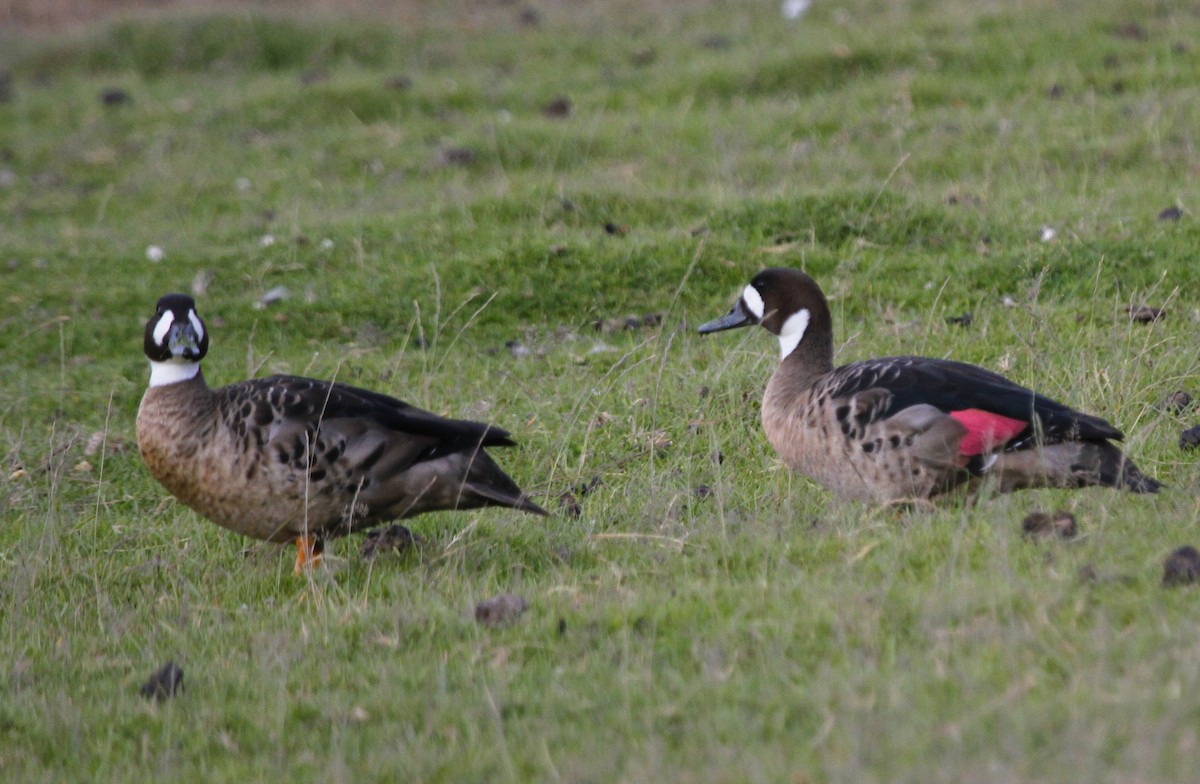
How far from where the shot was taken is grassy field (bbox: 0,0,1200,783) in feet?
12.9

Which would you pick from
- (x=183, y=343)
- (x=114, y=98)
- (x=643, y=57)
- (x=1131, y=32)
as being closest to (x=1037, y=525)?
(x=183, y=343)

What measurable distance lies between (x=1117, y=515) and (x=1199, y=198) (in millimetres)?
4945

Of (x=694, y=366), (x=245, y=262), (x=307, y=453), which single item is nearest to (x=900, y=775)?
(x=307, y=453)

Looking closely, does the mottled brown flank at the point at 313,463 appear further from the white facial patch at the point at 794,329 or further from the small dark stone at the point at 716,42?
the small dark stone at the point at 716,42

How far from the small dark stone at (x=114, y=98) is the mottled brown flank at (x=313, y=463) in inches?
392

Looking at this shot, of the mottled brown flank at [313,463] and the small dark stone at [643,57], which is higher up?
the small dark stone at [643,57]

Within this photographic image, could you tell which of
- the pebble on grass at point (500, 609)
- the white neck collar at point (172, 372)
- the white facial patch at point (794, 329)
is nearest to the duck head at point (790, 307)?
the white facial patch at point (794, 329)

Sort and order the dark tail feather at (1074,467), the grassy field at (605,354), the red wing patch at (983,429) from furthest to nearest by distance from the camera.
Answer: the red wing patch at (983,429)
the dark tail feather at (1074,467)
the grassy field at (605,354)

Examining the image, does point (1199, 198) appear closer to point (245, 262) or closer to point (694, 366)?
point (694, 366)

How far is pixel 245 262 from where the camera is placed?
393 inches

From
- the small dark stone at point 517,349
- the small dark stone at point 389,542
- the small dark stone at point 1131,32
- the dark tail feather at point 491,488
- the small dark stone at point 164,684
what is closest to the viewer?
the small dark stone at point 164,684

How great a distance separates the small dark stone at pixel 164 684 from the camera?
14.8 feet

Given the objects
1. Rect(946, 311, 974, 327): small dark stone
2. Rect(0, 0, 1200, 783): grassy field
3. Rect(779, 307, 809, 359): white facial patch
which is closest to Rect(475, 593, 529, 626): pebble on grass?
Rect(0, 0, 1200, 783): grassy field

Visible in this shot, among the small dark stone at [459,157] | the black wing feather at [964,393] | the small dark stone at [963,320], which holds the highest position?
the small dark stone at [459,157]
